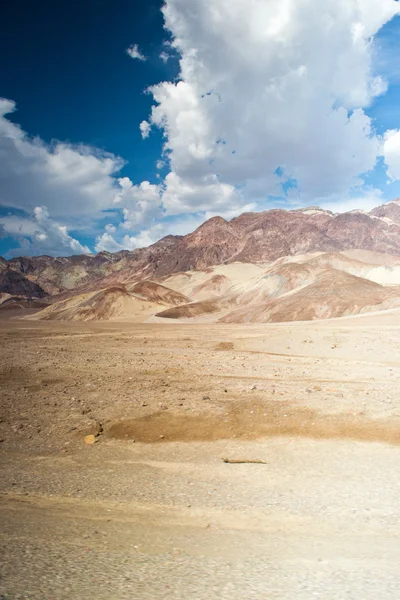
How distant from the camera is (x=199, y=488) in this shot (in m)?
7.54

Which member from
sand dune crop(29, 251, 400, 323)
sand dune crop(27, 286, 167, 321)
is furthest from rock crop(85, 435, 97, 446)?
sand dune crop(27, 286, 167, 321)

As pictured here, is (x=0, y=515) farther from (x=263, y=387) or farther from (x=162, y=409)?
Result: (x=263, y=387)

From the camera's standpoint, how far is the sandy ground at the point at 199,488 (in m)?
4.31

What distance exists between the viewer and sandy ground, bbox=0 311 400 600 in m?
4.31

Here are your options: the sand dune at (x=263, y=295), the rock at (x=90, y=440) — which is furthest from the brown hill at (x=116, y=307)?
the rock at (x=90, y=440)

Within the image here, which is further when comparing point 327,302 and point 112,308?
point 112,308

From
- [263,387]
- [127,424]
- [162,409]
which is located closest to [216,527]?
[127,424]

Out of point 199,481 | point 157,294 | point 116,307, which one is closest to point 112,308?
point 116,307

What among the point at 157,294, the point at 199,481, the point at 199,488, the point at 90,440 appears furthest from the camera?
the point at 157,294

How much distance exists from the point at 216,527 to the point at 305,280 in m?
94.7

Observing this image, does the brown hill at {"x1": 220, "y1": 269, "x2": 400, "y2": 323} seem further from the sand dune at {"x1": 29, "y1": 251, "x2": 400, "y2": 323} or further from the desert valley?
the desert valley

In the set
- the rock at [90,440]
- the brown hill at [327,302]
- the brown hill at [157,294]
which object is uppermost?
the brown hill at [157,294]

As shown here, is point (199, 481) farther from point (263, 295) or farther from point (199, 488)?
point (263, 295)

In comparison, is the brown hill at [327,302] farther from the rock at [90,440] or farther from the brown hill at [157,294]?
the rock at [90,440]
